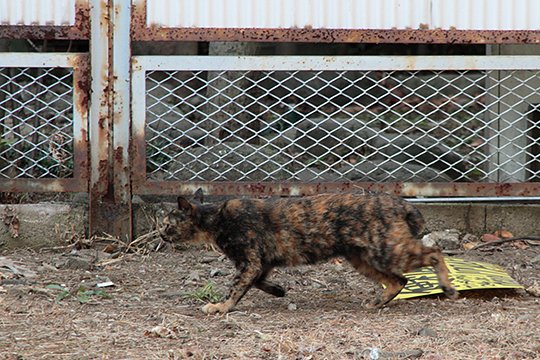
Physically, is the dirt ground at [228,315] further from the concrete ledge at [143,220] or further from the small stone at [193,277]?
the concrete ledge at [143,220]

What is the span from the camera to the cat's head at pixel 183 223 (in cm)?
622

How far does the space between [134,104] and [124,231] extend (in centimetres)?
90

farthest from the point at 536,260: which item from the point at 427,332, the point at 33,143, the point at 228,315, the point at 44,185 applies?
the point at 33,143

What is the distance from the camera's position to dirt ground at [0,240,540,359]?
15.7 ft

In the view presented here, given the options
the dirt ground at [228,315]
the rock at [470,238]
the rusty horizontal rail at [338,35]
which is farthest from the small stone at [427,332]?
the rusty horizontal rail at [338,35]

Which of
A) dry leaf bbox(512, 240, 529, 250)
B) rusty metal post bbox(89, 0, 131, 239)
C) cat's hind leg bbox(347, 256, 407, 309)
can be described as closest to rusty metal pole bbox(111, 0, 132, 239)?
rusty metal post bbox(89, 0, 131, 239)

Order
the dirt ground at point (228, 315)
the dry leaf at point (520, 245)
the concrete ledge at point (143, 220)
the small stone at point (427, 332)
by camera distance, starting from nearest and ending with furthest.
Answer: the dirt ground at point (228, 315) → the small stone at point (427, 332) → the concrete ledge at point (143, 220) → the dry leaf at point (520, 245)

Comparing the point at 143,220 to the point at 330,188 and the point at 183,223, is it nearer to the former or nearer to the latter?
the point at 183,223

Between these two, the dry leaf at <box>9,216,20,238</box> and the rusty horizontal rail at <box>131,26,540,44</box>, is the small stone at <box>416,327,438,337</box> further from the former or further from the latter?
the dry leaf at <box>9,216,20,238</box>

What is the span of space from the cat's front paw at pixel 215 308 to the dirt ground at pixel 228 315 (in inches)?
4.0

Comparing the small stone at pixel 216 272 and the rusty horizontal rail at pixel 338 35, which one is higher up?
the rusty horizontal rail at pixel 338 35

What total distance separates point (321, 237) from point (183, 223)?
88 cm

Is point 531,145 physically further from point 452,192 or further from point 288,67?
point 288,67

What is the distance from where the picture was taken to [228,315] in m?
5.73
